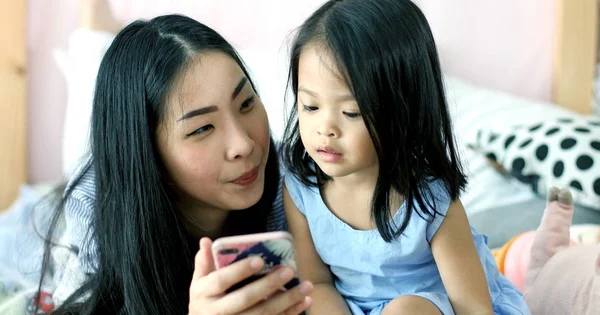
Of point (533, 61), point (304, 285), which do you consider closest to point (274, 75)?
point (533, 61)

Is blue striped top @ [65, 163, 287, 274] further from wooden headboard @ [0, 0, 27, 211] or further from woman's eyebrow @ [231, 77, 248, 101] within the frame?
wooden headboard @ [0, 0, 27, 211]

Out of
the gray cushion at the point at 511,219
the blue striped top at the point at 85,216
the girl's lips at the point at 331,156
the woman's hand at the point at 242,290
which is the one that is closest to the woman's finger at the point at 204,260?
the woman's hand at the point at 242,290

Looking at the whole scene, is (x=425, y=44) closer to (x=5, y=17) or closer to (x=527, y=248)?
(x=527, y=248)

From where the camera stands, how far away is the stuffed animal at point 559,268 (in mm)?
1011

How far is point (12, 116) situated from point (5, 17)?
0.30 metres

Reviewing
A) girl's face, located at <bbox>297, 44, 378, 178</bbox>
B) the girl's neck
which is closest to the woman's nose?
girl's face, located at <bbox>297, 44, 378, 178</bbox>

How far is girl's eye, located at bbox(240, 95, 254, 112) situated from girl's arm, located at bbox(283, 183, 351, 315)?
0.53 feet

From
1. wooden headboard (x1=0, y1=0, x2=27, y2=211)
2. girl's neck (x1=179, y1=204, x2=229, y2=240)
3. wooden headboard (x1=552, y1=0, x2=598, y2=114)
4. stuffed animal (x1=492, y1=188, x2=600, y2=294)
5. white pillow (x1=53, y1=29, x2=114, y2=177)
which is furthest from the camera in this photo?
wooden headboard (x1=552, y1=0, x2=598, y2=114)

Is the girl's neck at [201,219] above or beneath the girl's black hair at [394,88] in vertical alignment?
beneath

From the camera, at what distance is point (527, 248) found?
4.15 feet

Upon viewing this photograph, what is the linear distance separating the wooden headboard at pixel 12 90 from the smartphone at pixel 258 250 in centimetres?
148

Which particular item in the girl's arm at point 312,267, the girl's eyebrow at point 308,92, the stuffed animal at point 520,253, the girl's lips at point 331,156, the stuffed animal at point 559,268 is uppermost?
the girl's eyebrow at point 308,92

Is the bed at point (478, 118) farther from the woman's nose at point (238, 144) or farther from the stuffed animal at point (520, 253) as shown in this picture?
the woman's nose at point (238, 144)

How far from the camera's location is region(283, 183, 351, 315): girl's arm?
3.19 ft
